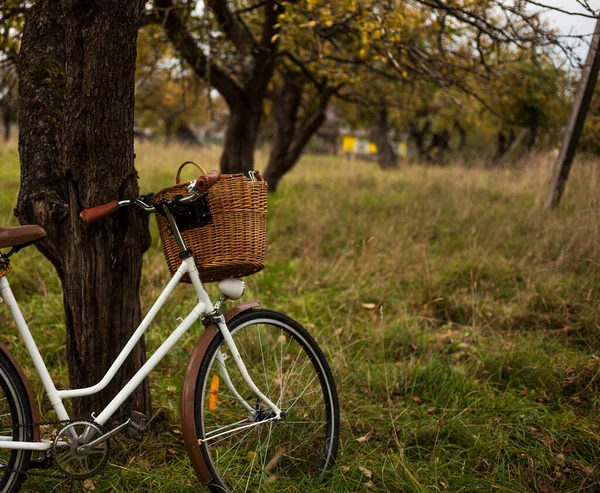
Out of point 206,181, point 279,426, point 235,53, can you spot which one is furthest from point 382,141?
point 206,181

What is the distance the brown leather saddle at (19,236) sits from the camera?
Result: 2039mm

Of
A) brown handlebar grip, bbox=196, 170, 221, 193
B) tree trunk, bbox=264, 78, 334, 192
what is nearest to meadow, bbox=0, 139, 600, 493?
brown handlebar grip, bbox=196, 170, 221, 193

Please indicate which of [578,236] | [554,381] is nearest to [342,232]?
[578,236]

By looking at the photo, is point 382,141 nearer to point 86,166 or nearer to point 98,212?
point 86,166

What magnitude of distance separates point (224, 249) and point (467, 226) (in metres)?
5.30

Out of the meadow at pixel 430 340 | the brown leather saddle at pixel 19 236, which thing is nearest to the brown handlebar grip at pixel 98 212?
the brown leather saddle at pixel 19 236

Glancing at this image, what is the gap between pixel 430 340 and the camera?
166 inches

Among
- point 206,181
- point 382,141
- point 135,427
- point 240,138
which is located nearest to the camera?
point 206,181

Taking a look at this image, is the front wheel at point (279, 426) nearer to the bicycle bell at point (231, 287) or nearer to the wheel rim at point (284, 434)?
the wheel rim at point (284, 434)

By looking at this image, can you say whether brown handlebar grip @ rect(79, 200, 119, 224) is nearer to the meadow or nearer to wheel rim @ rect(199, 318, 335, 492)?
wheel rim @ rect(199, 318, 335, 492)

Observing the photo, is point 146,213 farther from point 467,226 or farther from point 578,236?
point 467,226

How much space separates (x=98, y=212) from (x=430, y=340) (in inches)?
106

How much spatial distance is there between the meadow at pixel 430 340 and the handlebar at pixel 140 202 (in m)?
1.18

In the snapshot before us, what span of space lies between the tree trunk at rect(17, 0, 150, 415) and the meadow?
0.63m
